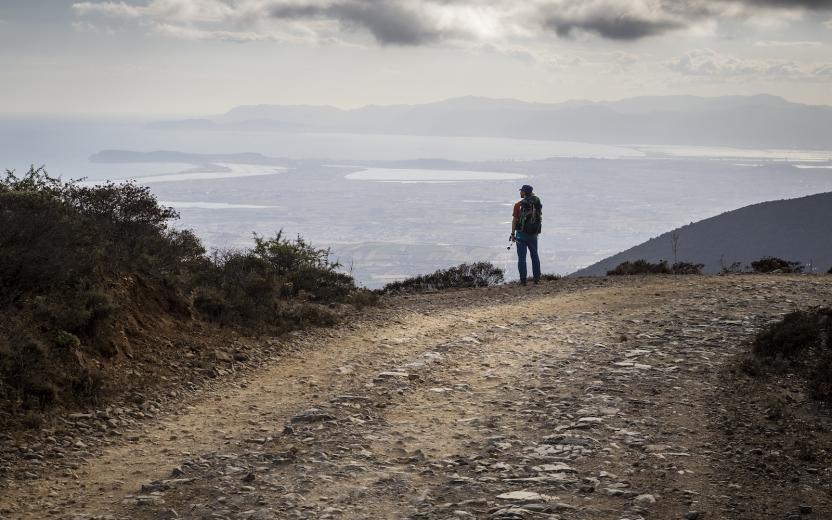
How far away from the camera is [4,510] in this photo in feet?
18.5

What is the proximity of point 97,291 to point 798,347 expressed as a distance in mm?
9961

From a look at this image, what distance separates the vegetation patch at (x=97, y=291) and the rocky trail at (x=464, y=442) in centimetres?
82

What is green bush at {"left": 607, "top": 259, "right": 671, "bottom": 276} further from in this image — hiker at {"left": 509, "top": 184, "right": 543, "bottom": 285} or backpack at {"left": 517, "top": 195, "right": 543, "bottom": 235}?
backpack at {"left": 517, "top": 195, "right": 543, "bottom": 235}

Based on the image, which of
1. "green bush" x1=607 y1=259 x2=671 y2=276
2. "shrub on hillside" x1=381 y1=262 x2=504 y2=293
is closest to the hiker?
"shrub on hillside" x1=381 y1=262 x2=504 y2=293

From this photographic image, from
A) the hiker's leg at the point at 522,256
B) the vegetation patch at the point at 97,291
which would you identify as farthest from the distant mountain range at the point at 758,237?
the vegetation patch at the point at 97,291

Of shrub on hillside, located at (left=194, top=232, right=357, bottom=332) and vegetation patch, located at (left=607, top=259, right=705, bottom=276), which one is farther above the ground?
shrub on hillside, located at (left=194, top=232, right=357, bottom=332)

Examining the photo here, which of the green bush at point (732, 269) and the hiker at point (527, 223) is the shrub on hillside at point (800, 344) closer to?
the hiker at point (527, 223)

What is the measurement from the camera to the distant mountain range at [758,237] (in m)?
72.9

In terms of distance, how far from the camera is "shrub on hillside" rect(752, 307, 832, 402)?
32.5 ft

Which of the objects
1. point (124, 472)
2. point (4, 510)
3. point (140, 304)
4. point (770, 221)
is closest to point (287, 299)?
point (140, 304)

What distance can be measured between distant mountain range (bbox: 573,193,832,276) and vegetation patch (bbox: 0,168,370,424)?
59979mm

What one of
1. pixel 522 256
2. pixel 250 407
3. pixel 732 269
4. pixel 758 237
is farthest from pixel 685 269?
pixel 758 237

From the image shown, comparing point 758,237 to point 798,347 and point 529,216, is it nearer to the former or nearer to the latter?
point 529,216

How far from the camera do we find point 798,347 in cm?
1050
